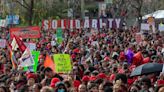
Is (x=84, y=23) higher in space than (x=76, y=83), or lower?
lower

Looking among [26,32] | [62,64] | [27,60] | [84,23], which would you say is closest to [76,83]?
[62,64]

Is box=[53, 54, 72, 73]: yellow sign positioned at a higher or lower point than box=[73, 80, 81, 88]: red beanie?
higher

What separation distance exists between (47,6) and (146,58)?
43390 millimetres

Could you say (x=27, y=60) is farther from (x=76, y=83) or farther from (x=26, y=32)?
(x=26, y=32)

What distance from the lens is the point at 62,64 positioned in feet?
47.9

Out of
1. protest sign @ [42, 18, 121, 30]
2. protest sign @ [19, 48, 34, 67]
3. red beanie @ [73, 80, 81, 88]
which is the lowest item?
protest sign @ [42, 18, 121, 30]

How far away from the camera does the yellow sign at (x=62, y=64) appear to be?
14447 millimetres

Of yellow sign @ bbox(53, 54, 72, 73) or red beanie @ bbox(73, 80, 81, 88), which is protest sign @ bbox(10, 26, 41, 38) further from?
red beanie @ bbox(73, 80, 81, 88)

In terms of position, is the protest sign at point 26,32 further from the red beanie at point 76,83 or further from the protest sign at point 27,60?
the red beanie at point 76,83

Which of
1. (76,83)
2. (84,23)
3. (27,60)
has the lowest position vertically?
(84,23)

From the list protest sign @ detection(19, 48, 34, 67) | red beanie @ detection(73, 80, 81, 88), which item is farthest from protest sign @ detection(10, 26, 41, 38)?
red beanie @ detection(73, 80, 81, 88)

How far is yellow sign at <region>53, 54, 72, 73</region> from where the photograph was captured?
14.4 meters

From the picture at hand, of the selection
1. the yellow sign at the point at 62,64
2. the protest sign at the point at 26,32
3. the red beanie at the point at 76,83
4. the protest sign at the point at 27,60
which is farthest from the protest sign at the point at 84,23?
the red beanie at the point at 76,83

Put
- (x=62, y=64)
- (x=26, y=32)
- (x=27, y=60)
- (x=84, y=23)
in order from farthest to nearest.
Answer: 1. (x=84, y=23)
2. (x=26, y=32)
3. (x=27, y=60)
4. (x=62, y=64)
